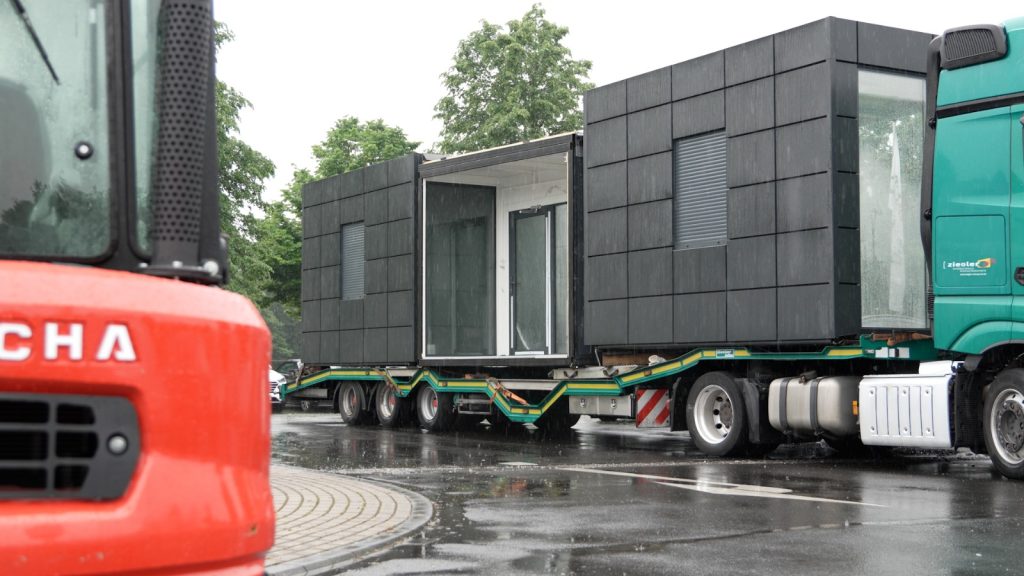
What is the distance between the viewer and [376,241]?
22203 millimetres

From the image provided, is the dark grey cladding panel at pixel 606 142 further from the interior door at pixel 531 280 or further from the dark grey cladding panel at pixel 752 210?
the interior door at pixel 531 280

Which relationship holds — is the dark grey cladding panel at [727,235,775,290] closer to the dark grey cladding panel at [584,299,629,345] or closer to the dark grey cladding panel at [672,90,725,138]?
the dark grey cladding panel at [672,90,725,138]

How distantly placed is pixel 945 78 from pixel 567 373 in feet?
23.5

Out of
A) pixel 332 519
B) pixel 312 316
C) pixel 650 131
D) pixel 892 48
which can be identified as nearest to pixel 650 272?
pixel 650 131

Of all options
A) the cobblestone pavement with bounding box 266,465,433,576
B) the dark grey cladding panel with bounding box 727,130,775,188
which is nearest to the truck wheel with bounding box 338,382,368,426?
the dark grey cladding panel with bounding box 727,130,775,188

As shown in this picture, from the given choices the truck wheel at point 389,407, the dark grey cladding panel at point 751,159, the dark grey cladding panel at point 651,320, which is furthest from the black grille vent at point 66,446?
the truck wheel at point 389,407

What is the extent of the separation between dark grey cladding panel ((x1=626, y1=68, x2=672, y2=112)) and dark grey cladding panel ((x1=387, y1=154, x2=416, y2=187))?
5549 mm

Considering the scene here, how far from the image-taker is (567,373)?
18047 millimetres

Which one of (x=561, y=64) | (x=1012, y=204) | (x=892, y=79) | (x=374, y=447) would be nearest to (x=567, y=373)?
(x=374, y=447)

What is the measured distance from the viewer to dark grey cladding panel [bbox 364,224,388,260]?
72.0 feet

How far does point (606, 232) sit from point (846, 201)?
12.7 feet

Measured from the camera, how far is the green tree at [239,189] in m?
40.7

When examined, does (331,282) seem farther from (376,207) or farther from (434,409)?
(434,409)

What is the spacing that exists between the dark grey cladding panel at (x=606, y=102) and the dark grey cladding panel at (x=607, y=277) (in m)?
1.80
